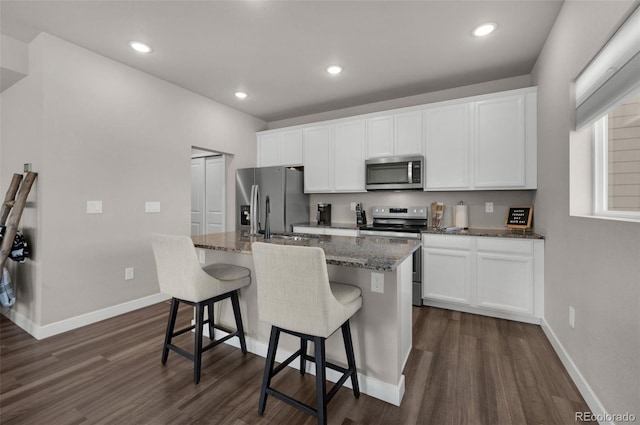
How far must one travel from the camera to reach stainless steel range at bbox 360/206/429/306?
10.7 feet

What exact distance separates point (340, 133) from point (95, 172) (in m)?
2.90

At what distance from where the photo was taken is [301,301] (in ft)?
4.78

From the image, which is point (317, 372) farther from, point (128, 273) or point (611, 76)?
point (128, 273)

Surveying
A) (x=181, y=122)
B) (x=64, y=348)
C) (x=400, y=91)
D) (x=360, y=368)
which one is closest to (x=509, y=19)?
(x=400, y=91)

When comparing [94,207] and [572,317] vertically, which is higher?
[94,207]

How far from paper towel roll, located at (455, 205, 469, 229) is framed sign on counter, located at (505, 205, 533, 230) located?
0.41 m

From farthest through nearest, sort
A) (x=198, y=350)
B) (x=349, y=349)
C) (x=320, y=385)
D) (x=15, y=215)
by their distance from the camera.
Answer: (x=15, y=215) < (x=198, y=350) < (x=349, y=349) < (x=320, y=385)

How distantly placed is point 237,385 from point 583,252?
7.70 feet

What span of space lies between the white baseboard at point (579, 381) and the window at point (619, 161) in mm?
1015

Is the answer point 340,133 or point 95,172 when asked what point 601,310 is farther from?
point 95,172

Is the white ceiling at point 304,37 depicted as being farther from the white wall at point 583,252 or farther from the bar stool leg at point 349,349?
the bar stool leg at point 349,349

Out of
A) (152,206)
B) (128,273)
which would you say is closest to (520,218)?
(152,206)

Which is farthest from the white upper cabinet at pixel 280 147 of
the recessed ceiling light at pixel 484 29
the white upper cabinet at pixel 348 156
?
the recessed ceiling light at pixel 484 29

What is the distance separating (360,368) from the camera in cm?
181
